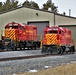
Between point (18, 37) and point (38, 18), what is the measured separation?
2280cm

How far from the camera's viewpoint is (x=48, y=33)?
31.1m

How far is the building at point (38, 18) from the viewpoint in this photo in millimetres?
57994

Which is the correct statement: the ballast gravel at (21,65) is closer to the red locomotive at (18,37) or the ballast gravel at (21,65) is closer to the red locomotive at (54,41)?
the red locomotive at (54,41)

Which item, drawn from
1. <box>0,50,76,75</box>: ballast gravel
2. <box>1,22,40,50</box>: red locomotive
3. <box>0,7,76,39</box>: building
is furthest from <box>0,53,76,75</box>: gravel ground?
<box>0,7,76,39</box>: building

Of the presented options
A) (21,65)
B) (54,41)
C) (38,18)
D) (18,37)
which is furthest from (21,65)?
(38,18)

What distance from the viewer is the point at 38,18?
59.1 m

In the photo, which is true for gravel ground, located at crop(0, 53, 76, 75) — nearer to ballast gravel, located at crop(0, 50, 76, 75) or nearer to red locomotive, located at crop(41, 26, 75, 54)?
ballast gravel, located at crop(0, 50, 76, 75)

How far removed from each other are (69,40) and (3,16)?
96.2 ft

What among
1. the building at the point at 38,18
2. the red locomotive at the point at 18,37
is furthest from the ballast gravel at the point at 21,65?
the building at the point at 38,18

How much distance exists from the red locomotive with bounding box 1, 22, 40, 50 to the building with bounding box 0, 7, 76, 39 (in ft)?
57.0

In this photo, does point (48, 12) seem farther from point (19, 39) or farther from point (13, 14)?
point (19, 39)

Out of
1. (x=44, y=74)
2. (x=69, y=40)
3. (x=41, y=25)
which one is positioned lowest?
(x=44, y=74)

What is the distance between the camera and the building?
2283 inches

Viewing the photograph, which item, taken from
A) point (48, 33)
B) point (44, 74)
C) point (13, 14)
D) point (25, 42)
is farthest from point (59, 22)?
point (44, 74)
